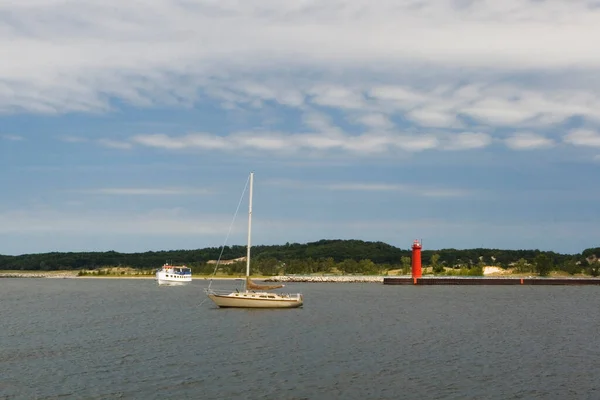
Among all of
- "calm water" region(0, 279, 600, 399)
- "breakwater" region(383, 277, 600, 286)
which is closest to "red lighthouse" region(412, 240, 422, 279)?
"breakwater" region(383, 277, 600, 286)

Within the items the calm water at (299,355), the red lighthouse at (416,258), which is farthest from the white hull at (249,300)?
the red lighthouse at (416,258)

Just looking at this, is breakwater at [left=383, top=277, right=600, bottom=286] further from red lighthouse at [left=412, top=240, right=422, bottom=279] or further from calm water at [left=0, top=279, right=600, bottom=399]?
calm water at [left=0, top=279, right=600, bottom=399]

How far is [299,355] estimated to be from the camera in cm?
5075

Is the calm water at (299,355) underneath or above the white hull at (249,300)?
underneath

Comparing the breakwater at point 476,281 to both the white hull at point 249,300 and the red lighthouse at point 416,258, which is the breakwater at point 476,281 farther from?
the white hull at point 249,300

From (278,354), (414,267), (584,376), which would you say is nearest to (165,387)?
(278,354)

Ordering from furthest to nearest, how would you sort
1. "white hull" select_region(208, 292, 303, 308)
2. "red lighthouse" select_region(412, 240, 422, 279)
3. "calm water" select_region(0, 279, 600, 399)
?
"red lighthouse" select_region(412, 240, 422, 279) → "white hull" select_region(208, 292, 303, 308) → "calm water" select_region(0, 279, 600, 399)

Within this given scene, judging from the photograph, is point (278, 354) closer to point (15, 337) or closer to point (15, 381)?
point (15, 381)

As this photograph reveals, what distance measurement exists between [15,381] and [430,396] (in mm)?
23721

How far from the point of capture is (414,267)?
616 feet

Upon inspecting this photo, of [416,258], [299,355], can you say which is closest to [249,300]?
[299,355]

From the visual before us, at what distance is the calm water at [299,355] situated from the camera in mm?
38188

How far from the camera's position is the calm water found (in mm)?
38188

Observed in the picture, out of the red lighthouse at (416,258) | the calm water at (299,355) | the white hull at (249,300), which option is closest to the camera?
the calm water at (299,355)
